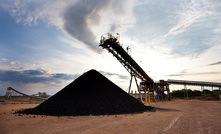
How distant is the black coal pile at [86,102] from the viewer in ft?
29.2

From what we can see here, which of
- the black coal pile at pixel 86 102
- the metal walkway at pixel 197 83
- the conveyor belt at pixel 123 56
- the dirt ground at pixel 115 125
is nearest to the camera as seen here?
the dirt ground at pixel 115 125

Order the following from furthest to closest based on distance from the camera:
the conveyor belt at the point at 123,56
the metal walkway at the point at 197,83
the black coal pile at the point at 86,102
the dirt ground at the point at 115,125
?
the metal walkway at the point at 197,83, the conveyor belt at the point at 123,56, the black coal pile at the point at 86,102, the dirt ground at the point at 115,125

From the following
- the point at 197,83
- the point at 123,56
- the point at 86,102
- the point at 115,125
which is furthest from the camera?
the point at 197,83

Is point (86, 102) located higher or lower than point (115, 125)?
higher

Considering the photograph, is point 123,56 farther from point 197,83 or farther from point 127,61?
point 197,83

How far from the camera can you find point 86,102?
959 centimetres

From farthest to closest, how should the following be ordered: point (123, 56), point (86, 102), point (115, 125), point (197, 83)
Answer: point (197, 83)
point (123, 56)
point (86, 102)
point (115, 125)

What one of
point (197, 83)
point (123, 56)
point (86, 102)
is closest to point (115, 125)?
point (86, 102)

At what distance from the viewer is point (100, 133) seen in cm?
436

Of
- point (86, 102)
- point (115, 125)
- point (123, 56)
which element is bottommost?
point (115, 125)

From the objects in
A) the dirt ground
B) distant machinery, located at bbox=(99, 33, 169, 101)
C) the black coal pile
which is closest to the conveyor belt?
distant machinery, located at bbox=(99, 33, 169, 101)

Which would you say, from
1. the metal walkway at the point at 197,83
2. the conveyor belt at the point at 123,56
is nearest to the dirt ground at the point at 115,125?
the conveyor belt at the point at 123,56

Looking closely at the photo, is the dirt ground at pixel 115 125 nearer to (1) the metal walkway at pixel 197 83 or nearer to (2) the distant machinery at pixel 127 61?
(2) the distant machinery at pixel 127 61

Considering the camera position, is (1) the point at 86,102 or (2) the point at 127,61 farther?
(2) the point at 127,61
